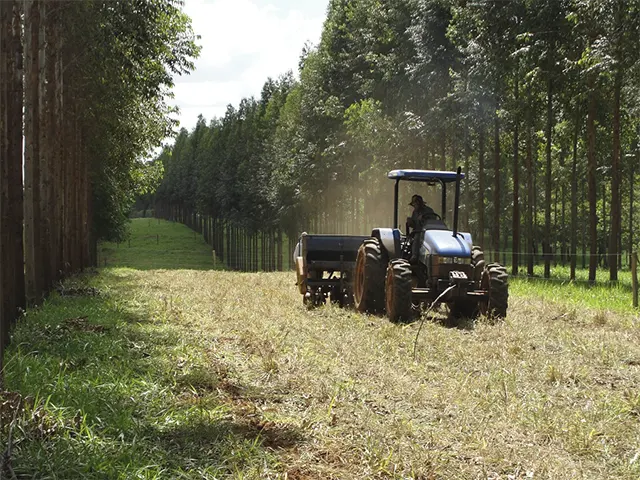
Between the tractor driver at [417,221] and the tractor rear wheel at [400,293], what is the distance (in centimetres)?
116

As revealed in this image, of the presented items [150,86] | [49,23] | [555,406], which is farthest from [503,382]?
[150,86]

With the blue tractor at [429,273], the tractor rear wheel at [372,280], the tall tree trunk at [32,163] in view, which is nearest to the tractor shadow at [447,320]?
the blue tractor at [429,273]

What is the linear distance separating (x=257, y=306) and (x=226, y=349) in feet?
17.1

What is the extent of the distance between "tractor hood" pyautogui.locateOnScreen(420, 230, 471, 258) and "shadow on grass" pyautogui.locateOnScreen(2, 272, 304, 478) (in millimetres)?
5099

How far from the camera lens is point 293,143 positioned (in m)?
58.7

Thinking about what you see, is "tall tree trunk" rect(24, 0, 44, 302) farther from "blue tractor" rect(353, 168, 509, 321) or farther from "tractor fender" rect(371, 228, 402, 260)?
"tractor fender" rect(371, 228, 402, 260)

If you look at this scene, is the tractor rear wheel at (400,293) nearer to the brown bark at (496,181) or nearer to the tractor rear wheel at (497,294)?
the tractor rear wheel at (497,294)

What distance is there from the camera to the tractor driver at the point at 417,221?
1364 cm

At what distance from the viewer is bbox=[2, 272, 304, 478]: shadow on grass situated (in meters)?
4.97

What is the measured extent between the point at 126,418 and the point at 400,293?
6912 millimetres

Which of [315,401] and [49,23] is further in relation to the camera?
[49,23]

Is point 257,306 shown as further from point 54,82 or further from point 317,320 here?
point 54,82

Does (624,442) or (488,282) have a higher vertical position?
(488,282)

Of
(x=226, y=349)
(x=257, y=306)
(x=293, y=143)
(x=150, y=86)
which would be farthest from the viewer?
(x=293, y=143)
